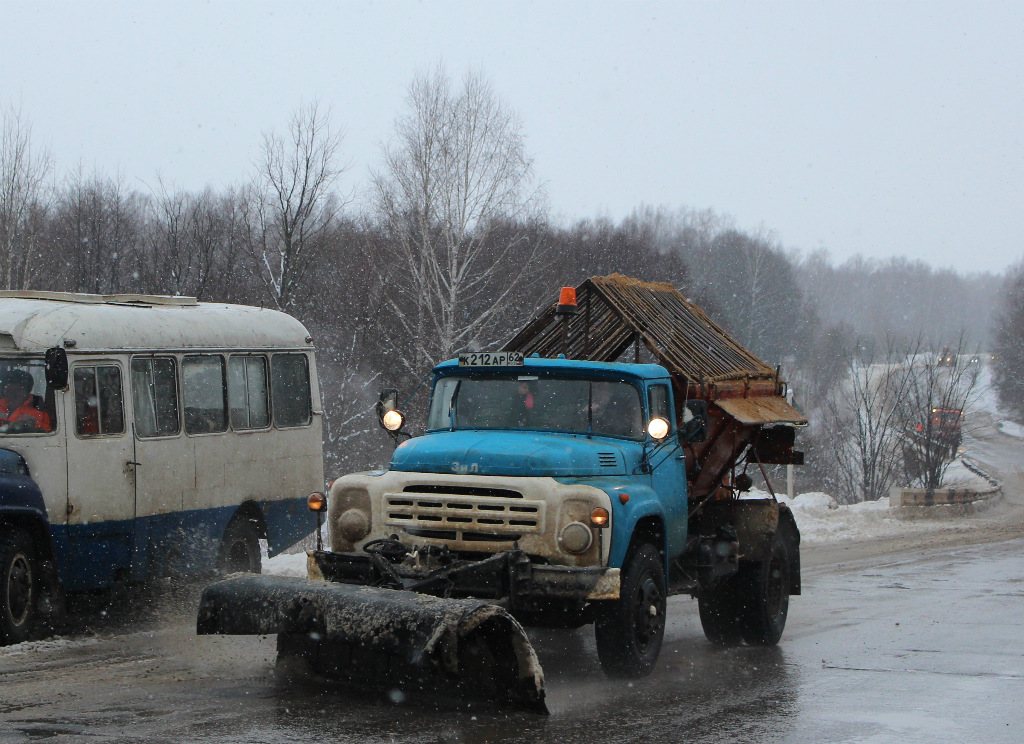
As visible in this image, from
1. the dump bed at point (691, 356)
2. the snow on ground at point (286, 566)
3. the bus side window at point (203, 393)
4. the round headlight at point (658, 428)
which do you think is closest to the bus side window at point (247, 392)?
the bus side window at point (203, 393)

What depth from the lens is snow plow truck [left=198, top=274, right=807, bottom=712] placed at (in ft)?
21.4

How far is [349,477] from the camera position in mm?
7852

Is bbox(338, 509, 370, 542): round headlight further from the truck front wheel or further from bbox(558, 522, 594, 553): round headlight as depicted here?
the truck front wheel

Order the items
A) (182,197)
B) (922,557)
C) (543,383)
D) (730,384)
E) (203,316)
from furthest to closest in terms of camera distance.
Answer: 1. (182,197)
2. (922,557)
3. (203,316)
4. (730,384)
5. (543,383)

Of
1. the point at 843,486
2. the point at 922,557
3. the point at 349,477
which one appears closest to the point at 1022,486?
the point at 843,486

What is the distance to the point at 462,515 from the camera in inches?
294

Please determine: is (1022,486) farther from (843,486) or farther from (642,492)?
(642,492)

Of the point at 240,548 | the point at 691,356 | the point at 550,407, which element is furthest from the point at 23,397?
the point at 691,356

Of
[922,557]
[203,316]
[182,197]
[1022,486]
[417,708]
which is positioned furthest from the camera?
[1022,486]

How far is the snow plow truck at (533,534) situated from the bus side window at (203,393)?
272 cm

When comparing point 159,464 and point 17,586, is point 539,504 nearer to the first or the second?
point 17,586

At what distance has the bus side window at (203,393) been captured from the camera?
11.0 m

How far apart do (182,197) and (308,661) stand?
29.4 meters

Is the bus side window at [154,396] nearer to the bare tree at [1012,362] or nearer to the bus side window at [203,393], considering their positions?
the bus side window at [203,393]
